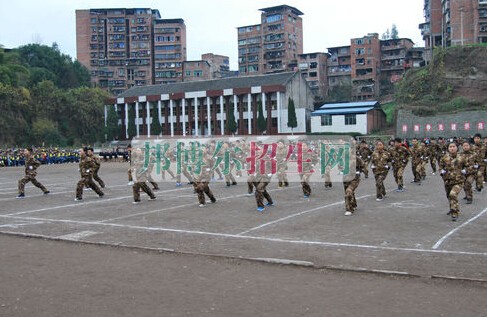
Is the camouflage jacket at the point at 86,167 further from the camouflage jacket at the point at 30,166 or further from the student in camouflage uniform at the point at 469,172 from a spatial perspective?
the student in camouflage uniform at the point at 469,172

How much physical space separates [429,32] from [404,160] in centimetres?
7989

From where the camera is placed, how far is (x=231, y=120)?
6981 centimetres

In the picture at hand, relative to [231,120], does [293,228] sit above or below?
below

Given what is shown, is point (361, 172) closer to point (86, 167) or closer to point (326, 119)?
point (86, 167)

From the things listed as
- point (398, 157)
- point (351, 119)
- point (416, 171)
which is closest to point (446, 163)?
point (398, 157)

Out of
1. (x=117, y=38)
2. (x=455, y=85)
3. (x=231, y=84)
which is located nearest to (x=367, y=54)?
(x=455, y=85)

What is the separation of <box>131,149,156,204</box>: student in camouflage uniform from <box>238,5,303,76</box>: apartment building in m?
80.8

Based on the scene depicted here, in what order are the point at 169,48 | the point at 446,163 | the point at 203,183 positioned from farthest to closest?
the point at 169,48, the point at 203,183, the point at 446,163

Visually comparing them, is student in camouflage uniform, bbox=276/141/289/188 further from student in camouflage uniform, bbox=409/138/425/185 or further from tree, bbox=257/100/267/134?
tree, bbox=257/100/267/134

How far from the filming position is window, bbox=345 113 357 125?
6262 centimetres

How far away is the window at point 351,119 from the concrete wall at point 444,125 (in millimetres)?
5684

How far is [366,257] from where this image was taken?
28.1ft

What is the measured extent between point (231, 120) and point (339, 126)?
15.2 metres

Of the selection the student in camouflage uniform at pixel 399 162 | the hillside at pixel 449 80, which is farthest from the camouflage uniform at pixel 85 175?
the hillside at pixel 449 80
